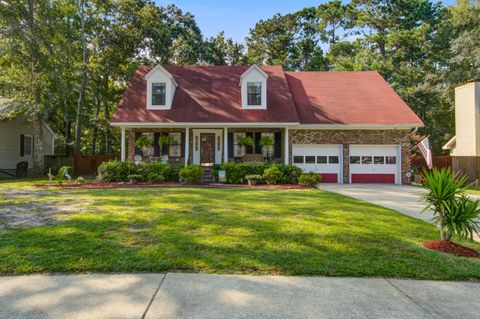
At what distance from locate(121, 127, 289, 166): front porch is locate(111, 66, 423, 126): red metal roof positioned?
2.97ft

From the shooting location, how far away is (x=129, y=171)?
1516cm

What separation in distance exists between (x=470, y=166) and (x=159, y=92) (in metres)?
18.6

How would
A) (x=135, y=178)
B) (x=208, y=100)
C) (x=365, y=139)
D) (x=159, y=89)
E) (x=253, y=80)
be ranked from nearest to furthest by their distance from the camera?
(x=135, y=178)
(x=365, y=139)
(x=253, y=80)
(x=159, y=89)
(x=208, y=100)

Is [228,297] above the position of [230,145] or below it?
below

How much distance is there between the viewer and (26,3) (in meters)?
16.5

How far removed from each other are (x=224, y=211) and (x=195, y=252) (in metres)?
2.89

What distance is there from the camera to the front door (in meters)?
18.2

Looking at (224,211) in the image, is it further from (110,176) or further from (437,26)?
(437,26)

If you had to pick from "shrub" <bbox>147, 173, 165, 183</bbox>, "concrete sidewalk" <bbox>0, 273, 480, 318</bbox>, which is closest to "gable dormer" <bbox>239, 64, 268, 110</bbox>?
"shrub" <bbox>147, 173, 165, 183</bbox>

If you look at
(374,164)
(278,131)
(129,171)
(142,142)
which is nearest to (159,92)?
(142,142)

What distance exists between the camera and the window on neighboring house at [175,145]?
18031mm

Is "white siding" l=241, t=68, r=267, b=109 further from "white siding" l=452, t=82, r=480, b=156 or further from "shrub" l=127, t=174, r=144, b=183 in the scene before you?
"white siding" l=452, t=82, r=480, b=156

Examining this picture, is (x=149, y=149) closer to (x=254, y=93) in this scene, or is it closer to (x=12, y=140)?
(x=254, y=93)

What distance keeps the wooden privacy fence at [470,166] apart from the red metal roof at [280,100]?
3.65 meters
